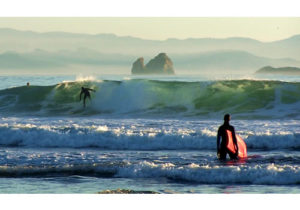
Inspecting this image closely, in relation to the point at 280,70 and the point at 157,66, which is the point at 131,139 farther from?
the point at 157,66

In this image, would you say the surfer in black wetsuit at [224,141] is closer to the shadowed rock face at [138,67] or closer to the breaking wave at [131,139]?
the breaking wave at [131,139]

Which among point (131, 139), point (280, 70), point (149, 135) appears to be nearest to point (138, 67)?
point (280, 70)

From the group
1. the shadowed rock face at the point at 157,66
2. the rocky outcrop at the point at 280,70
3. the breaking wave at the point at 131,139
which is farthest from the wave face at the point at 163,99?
the breaking wave at the point at 131,139

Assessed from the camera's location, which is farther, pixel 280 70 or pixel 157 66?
pixel 157 66

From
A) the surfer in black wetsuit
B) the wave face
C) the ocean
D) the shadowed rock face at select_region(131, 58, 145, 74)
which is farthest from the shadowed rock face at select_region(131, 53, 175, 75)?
the surfer in black wetsuit

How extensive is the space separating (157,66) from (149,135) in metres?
17.5

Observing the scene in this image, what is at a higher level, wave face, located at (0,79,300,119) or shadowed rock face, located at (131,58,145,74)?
shadowed rock face, located at (131,58,145,74)

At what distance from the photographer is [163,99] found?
2994 centimetres

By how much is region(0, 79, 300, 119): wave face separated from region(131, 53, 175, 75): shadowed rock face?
94cm

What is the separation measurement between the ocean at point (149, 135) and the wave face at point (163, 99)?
0.05m

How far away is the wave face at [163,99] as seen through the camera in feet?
88.8

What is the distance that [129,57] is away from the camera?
93.1 feet

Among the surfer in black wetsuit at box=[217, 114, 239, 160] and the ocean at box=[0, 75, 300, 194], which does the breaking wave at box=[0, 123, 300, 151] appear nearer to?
the ocean at box=[0, 75, 300, 194]

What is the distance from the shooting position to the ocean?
11547 mm
